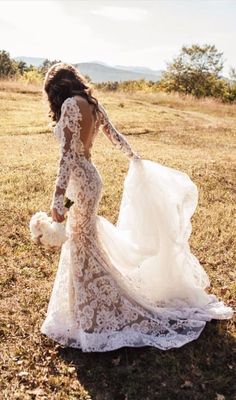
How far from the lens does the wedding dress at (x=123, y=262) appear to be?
5.78m

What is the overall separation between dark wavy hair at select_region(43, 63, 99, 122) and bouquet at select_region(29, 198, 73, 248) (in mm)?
1281

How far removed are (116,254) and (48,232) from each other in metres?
1.18

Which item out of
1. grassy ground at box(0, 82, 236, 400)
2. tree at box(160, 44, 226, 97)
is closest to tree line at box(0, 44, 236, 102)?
tree at box(160, 44, 226, 97)

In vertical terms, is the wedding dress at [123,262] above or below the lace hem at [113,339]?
above

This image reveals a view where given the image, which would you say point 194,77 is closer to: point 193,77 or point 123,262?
point 193,77

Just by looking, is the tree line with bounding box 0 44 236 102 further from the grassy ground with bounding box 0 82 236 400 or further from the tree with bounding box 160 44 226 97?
the grassy ground with bounding box 0 82 236 400

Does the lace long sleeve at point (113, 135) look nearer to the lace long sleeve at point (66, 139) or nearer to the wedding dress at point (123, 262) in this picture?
the wedding dress at point (123, 262)

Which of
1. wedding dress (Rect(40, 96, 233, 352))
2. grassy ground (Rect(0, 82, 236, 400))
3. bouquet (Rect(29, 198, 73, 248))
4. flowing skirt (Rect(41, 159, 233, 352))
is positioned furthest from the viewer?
flowing skirt (Rect(41, 159, 233, 352))

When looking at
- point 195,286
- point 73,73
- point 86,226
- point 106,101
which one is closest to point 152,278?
point 195,286

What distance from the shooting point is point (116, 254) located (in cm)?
627

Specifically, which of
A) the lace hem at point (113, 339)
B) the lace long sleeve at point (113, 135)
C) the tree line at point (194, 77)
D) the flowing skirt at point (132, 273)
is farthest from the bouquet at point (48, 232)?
the tree line at point (194, 77)

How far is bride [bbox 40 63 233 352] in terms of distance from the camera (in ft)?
17.9

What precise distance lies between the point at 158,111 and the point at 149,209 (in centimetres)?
2680

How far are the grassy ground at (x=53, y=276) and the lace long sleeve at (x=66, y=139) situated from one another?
0.65m
